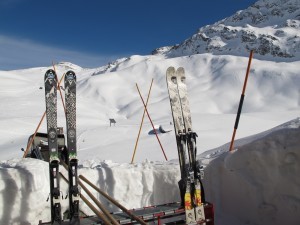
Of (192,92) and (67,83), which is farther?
(192,92)

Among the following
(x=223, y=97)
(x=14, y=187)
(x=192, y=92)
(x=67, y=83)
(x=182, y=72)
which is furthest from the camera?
(x=192, y=92)

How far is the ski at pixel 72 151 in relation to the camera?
220 inches

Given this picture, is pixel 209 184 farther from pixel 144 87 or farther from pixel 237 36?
pixel 237 36

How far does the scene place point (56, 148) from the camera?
5.73m

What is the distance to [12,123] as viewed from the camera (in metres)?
31.0

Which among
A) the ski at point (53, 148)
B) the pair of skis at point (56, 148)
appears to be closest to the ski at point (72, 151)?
the pair of skis at point (56, 148)

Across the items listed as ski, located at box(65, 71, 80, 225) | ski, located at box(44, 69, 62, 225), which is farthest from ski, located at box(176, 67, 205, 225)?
ski, located at box(44, 69, 62, 225)

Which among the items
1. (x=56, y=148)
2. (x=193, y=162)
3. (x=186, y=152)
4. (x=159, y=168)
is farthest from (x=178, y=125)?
(x=56, y=148)

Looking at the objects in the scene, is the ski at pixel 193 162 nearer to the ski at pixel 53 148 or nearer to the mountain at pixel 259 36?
the ski at pixel 53 148

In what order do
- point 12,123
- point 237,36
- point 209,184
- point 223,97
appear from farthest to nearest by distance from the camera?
point 237,36, point 223,97, point 12,123, point 209,184

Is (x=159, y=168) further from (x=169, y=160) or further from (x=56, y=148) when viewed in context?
(x=56, y=148)

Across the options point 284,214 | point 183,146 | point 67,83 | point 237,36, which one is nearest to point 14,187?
point 67,83

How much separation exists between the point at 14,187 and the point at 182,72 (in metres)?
3.56

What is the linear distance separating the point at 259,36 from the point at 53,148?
13093 centimetres
